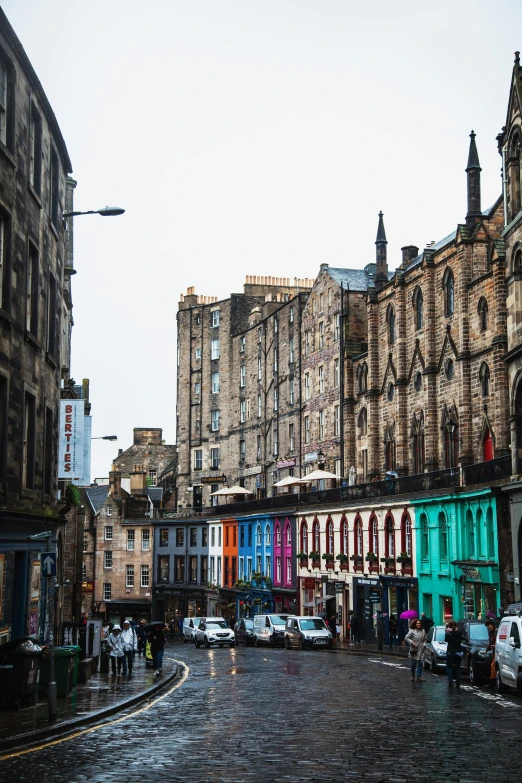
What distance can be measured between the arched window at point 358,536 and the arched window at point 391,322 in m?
10.2

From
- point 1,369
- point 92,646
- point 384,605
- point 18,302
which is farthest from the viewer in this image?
point 384,605

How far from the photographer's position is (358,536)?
186 ft

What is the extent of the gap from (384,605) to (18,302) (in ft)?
113

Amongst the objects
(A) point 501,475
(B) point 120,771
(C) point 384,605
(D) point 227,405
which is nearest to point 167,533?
(D) point 227,405

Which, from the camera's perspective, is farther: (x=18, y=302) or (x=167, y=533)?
(x=167, y=533)

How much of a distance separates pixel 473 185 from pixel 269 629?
23.3m

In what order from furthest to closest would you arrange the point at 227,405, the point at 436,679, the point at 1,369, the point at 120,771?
the point at 227,405 → the point at 436,679 → the point at 1,369 → the point at 120,771

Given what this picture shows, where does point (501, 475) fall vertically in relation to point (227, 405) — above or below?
below

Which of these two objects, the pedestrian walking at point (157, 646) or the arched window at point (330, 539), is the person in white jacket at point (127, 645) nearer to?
the pedestrian walking at point (157, 646)

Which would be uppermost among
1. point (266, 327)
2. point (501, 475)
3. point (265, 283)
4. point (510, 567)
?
point (265, 283)

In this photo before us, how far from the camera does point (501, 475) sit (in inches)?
1543

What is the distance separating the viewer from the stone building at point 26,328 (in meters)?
20.7

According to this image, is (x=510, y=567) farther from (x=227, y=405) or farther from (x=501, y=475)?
(x=227, y=405)

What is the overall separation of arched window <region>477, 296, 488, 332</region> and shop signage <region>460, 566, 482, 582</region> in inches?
475
